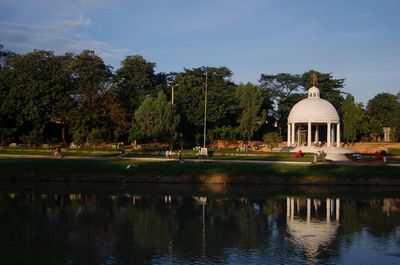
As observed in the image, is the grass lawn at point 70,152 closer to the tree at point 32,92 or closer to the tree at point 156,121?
the tree at point 156,121

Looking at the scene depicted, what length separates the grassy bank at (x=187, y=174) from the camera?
38031 millimetres

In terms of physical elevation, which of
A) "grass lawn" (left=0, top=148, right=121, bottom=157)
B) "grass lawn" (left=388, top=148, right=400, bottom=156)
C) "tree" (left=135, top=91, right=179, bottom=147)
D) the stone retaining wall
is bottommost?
"grass lawn" (left=0, top=148, right=121, bottom=157)

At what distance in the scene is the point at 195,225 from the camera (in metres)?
22.8

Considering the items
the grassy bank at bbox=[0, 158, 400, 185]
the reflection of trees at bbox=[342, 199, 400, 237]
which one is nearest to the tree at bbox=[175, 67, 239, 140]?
the grassy bank at bbox=[0, 158, 400, 185]

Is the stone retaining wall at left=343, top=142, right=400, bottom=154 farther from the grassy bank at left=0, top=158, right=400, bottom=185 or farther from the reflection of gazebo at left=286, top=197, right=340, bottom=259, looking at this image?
the reflection of gazebo at left=286, top=197, right=340, bottom=259

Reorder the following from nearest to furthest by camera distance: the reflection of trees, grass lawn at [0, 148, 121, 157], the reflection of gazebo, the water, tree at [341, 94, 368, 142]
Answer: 1. the water
2. the reflection of gazebo
3. the reflection of trees
4. grass lawn at [0, 148, 121, 157]
5. tree at [341, 94, 368, 142]

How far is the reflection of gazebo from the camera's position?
19.2 meters

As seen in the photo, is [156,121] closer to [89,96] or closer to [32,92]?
[89,96]

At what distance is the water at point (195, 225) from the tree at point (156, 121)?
27522 mm

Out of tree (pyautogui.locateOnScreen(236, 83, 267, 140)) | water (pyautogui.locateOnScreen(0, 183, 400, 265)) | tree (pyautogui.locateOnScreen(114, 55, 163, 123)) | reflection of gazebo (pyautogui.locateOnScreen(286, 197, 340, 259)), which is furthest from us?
tree (pyautogui.locateOnScreen(236, 83, 267, 140))

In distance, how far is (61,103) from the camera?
217 feet

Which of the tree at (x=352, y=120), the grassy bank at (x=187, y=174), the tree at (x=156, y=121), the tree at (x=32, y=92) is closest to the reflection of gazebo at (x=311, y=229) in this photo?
the grassy bank at (x=187, y=174)

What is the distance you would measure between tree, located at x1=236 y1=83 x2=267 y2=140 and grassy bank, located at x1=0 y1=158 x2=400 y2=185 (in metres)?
38.3

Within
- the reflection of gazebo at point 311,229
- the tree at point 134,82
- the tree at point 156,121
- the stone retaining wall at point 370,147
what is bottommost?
the reflection of gazebo at point 311,229
